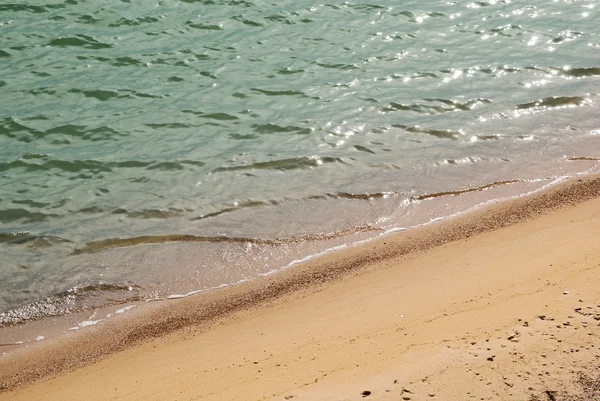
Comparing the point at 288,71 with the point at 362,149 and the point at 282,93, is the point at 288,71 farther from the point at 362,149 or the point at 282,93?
the point at 362,149

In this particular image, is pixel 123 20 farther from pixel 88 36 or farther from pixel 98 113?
pixel 98 113

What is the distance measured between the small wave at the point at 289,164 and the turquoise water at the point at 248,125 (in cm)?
2

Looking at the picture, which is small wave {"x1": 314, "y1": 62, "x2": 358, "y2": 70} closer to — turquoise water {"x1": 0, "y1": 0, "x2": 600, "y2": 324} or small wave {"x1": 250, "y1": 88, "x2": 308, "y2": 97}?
turquoise water {"x1": 0, "y1": 0, "x2": 600, "y2": 324}

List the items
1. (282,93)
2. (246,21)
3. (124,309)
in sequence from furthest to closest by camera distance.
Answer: (246,21) < (282,93) < (124,309)

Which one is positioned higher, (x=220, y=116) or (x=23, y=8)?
(x=23, y=8)

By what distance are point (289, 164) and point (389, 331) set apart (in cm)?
367

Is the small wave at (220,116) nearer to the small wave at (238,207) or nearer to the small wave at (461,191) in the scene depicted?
the small wave at (238,207)

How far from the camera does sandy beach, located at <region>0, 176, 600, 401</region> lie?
4.46 m

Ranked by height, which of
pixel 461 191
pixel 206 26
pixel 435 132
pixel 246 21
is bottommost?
pixel 461 191

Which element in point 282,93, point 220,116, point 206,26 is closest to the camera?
point 220,116

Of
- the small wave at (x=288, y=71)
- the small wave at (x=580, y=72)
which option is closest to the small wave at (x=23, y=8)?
the small wave at (x=288, y=71)

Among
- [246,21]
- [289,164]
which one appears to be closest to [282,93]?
[289,164]

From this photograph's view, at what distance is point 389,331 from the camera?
5.20 metres

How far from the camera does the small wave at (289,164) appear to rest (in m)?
8.48
